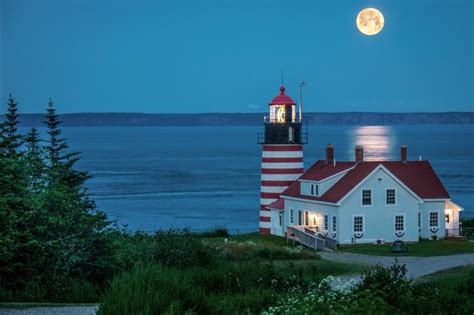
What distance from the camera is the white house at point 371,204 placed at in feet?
131

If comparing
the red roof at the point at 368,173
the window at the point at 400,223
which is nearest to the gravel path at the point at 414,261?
the red roof at the point at 368,173

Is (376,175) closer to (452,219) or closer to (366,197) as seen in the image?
(366,197)

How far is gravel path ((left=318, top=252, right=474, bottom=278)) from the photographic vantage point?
28.5 meters

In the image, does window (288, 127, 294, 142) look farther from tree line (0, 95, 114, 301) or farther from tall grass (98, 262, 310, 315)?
tall grass (98, 262, 310, 315)

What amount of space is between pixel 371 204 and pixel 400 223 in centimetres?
166

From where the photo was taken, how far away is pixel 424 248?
37812mm

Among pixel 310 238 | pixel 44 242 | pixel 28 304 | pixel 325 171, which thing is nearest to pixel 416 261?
pixel 310 238

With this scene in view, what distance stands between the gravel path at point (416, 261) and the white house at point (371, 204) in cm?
399

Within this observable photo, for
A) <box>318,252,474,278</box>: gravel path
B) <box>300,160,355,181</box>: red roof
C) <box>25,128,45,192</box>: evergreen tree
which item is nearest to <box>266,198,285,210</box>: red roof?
<box>300,160,355,181</box>: red roof

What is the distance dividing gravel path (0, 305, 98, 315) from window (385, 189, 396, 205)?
2627 centimetres

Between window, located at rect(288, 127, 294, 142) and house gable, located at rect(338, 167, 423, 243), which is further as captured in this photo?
window, located at rect(288, 127, 294, 142)

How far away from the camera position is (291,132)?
153 ft

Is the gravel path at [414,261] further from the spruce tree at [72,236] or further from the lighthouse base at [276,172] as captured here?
the lighthouse base at [276,172]

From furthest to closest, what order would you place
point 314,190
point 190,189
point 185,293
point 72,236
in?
1. point 190,189
2. point 314,190
3. point 72,236
4. point 185,293
